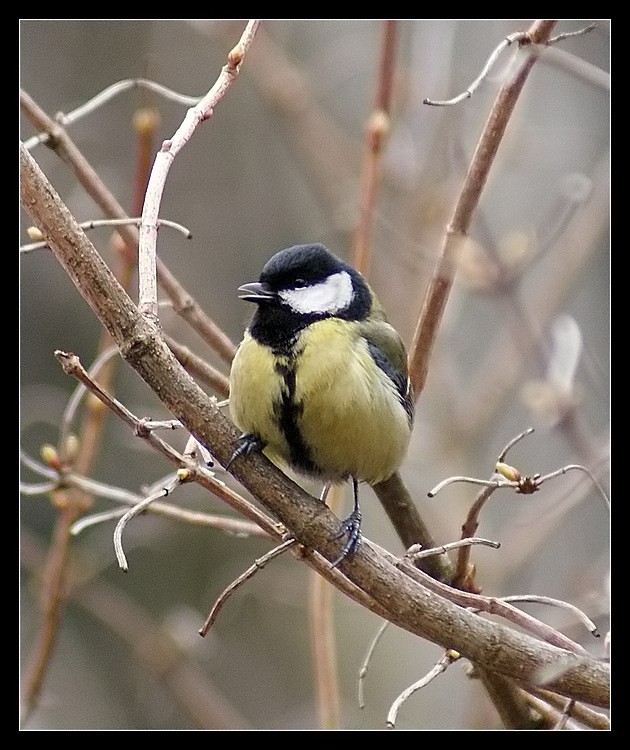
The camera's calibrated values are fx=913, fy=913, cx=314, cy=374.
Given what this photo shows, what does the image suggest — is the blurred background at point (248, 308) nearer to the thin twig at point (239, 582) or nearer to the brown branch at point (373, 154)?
the brown branch at point (373, 154)

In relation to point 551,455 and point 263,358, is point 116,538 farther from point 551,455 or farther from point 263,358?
point 551,455

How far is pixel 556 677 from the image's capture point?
4.53 feet

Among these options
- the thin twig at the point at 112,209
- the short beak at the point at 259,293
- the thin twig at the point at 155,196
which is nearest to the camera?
the thin twig at the point at 155,196

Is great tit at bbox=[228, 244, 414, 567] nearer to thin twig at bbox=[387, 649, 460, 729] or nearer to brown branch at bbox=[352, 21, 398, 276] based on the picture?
brown branch at bbox=[352, 21, 398, 276]

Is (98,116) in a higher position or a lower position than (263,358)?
higher

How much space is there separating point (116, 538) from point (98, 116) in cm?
316

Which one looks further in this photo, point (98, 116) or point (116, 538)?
point (98, 116)

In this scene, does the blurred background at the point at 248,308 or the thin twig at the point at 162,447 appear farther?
the blurred background at the point at 248,308

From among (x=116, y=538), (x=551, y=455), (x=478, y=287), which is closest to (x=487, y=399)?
(x=551, y=455)

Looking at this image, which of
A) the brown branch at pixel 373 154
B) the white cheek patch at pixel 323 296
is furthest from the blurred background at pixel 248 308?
the white cheek patch at pixel 323 296

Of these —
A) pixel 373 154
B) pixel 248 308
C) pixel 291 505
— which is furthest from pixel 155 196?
pixel 248 308

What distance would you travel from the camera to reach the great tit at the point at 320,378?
74.1 inches

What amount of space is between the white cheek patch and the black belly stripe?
18 centimetres

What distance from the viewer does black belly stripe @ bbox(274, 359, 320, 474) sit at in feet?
6.16
